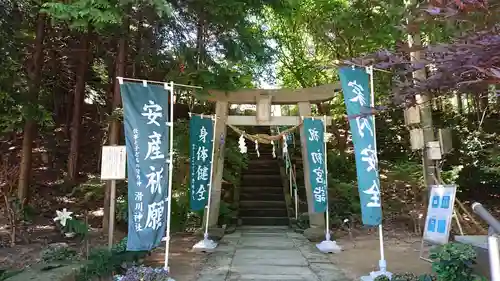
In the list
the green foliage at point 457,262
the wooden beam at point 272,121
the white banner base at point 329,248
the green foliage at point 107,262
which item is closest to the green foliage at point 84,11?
the green foliage at point 107,262

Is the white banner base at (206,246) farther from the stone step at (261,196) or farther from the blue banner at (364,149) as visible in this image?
the stone step at (261,196)

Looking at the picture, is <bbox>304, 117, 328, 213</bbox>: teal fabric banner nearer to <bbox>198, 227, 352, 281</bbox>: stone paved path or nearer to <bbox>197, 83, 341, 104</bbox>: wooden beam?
<bbox>197, 83, 341, 104</bbox>: wooden beam

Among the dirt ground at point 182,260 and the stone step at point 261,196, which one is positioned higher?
the stone step at point 261,196

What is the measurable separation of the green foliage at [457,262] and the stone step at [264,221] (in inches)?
283

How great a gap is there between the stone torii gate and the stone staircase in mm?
2056

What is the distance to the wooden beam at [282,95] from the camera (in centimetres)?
949

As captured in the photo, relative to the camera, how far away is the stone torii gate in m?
9.48

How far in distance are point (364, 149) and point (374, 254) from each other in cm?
264

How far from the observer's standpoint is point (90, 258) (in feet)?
17.5

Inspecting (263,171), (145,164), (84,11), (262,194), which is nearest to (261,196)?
(262,194)

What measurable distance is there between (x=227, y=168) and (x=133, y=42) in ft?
17.9

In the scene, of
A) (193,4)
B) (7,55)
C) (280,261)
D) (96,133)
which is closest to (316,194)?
(280,261)

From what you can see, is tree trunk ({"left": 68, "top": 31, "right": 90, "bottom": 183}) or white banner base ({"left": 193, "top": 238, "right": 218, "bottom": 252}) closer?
white banner base ({"left": 193, "top": 238, "right": 218, "bottom": 252})

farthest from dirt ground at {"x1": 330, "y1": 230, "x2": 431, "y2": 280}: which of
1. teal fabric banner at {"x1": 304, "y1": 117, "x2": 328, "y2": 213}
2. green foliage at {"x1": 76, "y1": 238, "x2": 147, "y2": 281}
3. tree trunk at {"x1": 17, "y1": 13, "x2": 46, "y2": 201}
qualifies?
tree trunk at {"x1": 17, "y1": 13, "x2": 46, "y2": 201}
